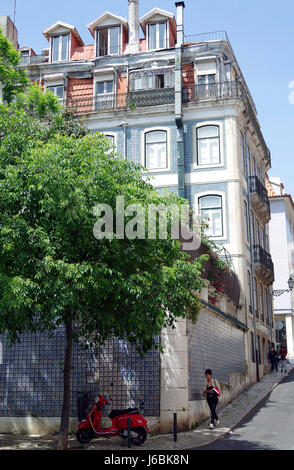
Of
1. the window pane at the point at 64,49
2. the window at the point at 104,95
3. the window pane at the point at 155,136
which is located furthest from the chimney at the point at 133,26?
the window pane at the point at 155,136

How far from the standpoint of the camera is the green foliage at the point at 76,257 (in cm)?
1105

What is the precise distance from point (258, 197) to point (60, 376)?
17901 millimetres

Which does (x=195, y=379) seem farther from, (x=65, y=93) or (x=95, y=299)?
(x=65, y=93)

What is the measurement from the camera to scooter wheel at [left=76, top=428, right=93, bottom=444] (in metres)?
12.9

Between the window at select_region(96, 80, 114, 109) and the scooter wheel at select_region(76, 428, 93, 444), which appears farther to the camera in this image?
the window at select_region(96, 80, 114, 109)

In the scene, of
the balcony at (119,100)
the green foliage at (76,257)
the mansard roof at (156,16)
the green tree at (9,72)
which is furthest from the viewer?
the mansard roof at (156,16)

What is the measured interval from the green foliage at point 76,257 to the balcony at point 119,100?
16757mm

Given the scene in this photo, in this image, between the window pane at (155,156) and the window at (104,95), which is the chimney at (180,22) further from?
the window pane at (155,156)

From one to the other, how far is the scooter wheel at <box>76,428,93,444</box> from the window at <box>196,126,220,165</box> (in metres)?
17.1

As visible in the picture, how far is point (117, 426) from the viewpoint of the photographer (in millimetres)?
12492

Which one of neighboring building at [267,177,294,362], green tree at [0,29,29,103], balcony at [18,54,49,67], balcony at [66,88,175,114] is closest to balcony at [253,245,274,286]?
balcony at [66,88,175,114]

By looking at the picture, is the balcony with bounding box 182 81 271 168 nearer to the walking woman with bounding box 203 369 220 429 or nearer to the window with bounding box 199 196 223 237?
the window with bounding box 199 196 223 237

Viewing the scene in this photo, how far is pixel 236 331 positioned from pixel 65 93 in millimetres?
15878
